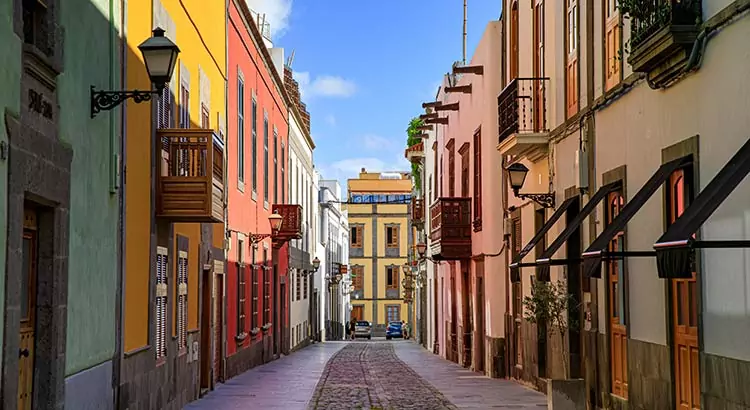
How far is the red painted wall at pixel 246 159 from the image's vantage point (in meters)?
21.9

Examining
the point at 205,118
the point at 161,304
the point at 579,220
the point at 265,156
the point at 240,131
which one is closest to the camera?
the point at 579,220

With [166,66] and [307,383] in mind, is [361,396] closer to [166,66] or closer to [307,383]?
[307,383]

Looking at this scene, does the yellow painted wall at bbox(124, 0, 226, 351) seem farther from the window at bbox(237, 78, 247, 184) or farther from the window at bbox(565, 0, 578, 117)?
the window at bbox(237, 78, 247, 184)

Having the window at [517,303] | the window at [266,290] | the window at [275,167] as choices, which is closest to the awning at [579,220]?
the window at [517,303]

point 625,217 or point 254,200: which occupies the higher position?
point 254,200

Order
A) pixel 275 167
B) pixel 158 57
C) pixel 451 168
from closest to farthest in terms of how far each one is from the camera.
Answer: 1. pixel 158 57
2. pixel 451 168
3. pixel 275 167

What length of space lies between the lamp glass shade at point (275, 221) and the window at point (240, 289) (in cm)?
411

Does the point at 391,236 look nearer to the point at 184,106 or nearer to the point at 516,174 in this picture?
the point at 516,174

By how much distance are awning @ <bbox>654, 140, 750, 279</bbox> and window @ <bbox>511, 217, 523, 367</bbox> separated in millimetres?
12291

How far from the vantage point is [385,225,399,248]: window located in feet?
257

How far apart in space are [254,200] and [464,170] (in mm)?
5539

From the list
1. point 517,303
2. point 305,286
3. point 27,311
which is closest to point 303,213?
point 305,286

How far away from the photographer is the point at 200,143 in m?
13.3

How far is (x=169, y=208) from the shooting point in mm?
13211
